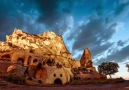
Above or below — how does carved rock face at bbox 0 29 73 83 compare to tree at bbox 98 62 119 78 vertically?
above

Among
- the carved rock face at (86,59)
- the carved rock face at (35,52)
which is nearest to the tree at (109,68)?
the carved rock face at (35,52)

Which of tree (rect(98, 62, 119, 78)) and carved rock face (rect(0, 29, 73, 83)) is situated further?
tree (rect(98, 62, 119, 78))

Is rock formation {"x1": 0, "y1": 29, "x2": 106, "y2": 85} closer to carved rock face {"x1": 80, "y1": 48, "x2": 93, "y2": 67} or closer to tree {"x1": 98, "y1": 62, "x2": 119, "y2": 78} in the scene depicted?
carved rock face {"x1": 80, "y1": 48, "x2": 93, "y2": 67}

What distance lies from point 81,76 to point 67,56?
37806mm

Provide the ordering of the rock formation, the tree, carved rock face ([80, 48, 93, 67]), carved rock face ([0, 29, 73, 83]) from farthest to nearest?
carved rock face ([80, 48, 93, 67]) → the tree → carved rock face ([0, 29, 73, 83]) → the rock formation

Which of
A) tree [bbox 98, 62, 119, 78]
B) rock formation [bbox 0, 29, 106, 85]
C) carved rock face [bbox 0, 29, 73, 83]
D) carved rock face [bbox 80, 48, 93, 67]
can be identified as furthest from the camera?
carved rock face [bbox 80, 48, 93, 67]

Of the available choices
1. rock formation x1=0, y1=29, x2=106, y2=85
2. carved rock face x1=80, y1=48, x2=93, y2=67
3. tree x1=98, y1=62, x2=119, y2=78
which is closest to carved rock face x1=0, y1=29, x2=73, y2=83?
rock formation x1=0, y1=29, x2=106, y2=85

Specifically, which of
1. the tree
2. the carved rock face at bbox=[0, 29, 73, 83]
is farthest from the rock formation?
the tree

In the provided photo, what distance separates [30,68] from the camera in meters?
59.6

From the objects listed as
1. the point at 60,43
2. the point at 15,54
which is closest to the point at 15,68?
the point at 15,54

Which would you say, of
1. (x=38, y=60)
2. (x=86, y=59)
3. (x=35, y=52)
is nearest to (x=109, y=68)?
(x=86, y=59)

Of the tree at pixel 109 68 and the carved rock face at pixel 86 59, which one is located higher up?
the carved rock face at pixel 86 59

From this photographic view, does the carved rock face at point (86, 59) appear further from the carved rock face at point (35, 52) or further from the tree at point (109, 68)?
the tree at point (109, 68)

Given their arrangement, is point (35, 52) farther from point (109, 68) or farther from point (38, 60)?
point (109, 68)
